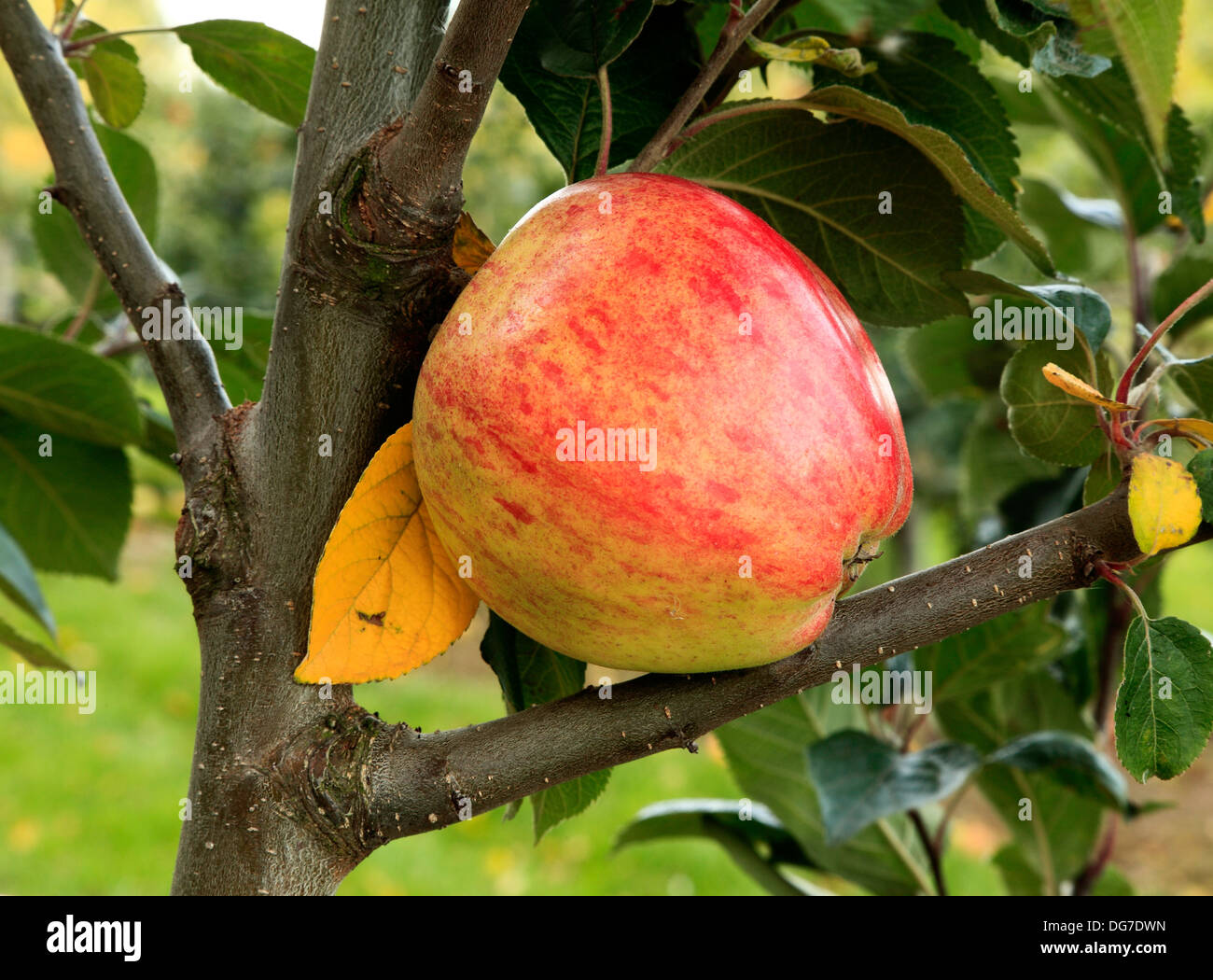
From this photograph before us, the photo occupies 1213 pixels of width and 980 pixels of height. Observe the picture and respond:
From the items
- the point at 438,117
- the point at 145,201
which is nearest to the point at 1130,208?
the point at 438,117

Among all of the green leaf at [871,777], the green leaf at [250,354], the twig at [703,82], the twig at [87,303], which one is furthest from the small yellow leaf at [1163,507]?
the twig at [87,303]

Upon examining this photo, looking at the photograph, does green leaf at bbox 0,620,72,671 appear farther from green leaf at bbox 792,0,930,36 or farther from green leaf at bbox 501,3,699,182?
green leaf at bbox 792,0,930,36

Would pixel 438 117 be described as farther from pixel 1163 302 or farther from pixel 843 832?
pixel 1163 302

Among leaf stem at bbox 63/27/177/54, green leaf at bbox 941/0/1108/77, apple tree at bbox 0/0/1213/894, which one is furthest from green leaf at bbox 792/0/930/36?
leaf stem at bbox 63/27/177/54

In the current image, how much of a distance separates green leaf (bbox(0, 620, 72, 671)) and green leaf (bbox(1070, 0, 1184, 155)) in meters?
0.92

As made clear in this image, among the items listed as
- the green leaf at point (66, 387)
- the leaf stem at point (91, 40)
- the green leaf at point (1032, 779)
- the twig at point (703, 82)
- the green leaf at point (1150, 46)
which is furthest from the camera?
the green leaf at point (1032, 779)

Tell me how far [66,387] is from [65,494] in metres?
0.15

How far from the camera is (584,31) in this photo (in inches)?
26.7

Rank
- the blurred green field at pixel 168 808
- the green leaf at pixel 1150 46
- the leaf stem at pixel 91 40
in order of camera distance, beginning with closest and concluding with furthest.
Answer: the green leaf at pixel 1150 46 < the leaf stem at pixel 91 40 < the blurred green field at pixel 168 808

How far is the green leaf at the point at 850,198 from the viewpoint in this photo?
74 cm

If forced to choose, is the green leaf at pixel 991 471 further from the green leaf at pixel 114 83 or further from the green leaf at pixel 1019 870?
the green leaf at pixel 114 83

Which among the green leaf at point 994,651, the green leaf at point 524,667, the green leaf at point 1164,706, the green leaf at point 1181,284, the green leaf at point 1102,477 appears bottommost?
the green leaf at point 1164,706

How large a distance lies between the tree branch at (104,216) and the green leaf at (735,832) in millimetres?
726
